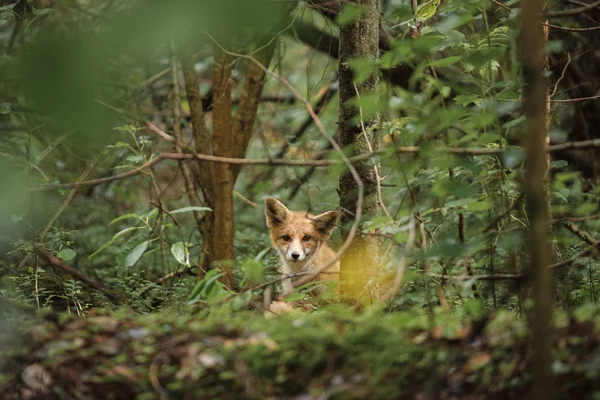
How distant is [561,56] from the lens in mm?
7301

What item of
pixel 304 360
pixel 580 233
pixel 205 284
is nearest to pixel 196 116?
pixel 205 284

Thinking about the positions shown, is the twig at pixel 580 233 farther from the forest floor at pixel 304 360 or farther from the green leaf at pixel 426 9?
the forest floor at pixel 304 360

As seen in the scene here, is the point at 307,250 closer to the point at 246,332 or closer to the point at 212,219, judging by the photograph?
the point at 212,219

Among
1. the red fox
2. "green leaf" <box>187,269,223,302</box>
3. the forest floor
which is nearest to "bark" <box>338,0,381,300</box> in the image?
"green leaf" <box>187,269,223,302</box>

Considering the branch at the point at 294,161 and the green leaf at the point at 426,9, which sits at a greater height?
the green leaf at the point at 426,9

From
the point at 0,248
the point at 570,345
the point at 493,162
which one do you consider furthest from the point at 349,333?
the point at 0,248

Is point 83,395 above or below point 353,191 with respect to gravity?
below

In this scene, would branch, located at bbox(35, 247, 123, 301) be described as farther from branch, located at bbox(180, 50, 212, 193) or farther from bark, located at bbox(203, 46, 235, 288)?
branch, located at bbox(180, 50, 212, 193)

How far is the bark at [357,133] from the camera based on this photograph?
4.36 metres

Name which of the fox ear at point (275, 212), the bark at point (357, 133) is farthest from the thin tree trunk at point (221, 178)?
the bark at point (357, 133)

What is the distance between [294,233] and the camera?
710cm

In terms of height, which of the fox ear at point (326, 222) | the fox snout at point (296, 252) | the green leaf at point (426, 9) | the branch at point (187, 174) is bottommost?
the fox snout at point (296, 252)

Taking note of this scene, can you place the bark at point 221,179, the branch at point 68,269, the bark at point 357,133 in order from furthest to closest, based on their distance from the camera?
the bark at point 221,179, the bark at point 357,133, the branch at point 68,269

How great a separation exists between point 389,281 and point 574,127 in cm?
422
